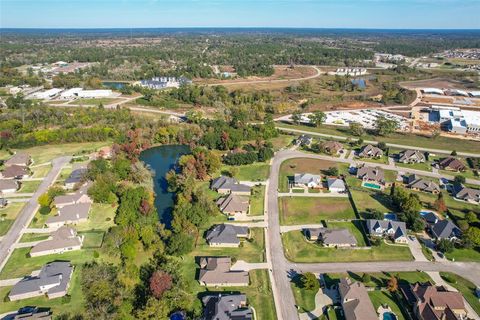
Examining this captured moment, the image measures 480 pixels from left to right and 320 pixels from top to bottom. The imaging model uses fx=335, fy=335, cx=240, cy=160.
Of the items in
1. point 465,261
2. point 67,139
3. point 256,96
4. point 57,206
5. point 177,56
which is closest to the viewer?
point 465,261

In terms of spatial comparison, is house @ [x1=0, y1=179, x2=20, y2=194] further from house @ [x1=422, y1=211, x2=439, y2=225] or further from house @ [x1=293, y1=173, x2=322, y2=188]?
house @ [x1=422, y1=211, x2=439, y2=225]

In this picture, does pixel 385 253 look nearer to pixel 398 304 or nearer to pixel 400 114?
pixel 398 304

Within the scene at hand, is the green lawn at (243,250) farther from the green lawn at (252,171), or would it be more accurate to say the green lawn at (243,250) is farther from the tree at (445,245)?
the tree at (445,245)

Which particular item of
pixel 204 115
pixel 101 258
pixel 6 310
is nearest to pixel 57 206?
pixel 101 258

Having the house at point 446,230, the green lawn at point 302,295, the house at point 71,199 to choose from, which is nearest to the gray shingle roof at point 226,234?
the green lawn at point 302,295

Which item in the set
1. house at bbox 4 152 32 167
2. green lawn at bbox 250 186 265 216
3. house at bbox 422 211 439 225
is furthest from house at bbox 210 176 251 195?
house at bbox 4 152 32 167

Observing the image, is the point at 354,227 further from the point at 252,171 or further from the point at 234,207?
the point at 252,171

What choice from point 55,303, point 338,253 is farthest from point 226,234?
point 55,303
